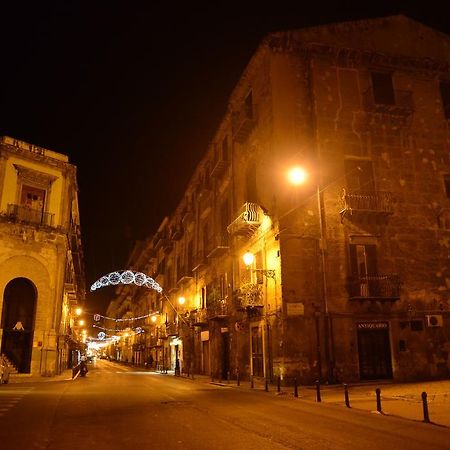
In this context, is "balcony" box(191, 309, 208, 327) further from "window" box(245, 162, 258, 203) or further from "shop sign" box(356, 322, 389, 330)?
"shop sign" box(356, 322, 389, 330)

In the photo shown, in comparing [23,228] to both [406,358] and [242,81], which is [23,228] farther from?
[406,358]

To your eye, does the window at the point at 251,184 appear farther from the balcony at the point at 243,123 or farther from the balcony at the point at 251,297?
the balcony at the point at 251,297

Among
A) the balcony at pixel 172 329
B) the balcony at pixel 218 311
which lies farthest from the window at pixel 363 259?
the balcony at pixel 172 329

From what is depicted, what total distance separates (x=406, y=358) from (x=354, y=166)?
923 cm

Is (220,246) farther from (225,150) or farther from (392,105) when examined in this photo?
(392,105)

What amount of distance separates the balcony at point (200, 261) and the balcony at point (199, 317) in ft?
10.3

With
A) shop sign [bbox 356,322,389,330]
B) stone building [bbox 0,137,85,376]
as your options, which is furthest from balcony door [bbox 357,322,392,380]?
stone building [bbox 0,137,85,376]

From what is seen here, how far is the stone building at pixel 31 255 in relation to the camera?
29469mm

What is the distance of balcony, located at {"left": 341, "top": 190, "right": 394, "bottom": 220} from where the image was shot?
73.0 feet

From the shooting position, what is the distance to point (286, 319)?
21.2 metres

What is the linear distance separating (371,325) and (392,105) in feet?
35.9

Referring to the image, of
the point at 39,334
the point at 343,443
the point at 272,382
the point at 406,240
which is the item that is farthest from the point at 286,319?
the point at 39,334

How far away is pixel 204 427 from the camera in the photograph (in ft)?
32.7

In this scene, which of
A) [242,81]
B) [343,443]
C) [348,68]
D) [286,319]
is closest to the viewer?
[343,443]
